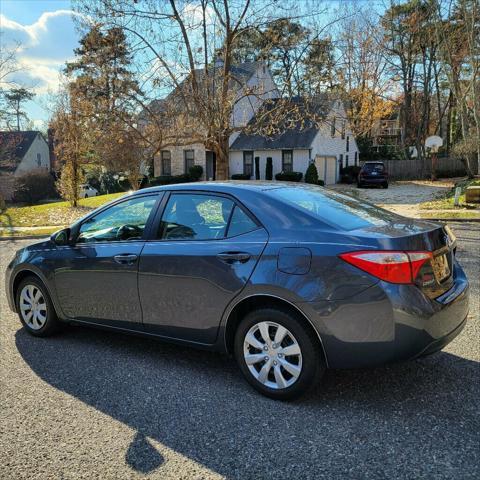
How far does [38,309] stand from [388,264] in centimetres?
360

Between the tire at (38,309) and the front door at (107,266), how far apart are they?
244 mm

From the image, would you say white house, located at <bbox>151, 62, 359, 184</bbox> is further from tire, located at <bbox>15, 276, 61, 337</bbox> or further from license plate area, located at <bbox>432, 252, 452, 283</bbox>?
license plate area, located at <bbox>432, 252, 452, 283</bbox>

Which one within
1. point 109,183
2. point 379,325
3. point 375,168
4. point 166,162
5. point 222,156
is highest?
point 166,162

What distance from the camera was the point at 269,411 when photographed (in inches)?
133

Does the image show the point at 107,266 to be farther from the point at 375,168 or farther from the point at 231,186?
the point at 375,168

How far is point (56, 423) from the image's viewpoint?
330 centimetres

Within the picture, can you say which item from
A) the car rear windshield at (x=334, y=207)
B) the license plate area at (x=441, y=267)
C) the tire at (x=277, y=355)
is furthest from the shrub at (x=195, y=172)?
the license plate area at (x=441, y=267)

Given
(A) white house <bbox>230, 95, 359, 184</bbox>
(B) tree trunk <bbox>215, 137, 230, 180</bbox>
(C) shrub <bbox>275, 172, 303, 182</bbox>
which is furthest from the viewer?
(A) white house <bbox>230, 95, 359, 184</bbox>

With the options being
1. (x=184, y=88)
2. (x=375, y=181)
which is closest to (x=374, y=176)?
(x=375, y=181)

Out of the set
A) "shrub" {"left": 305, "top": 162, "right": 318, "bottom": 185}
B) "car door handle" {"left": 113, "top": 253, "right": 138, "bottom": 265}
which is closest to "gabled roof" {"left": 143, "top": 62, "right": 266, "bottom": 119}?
"car door handle" {"left": 113, "top": 253, "right": 138, "bottom": 265}

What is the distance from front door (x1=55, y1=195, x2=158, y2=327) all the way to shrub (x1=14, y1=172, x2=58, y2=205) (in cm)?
3628

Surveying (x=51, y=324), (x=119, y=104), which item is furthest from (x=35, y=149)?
Result: (x=51, y=324)

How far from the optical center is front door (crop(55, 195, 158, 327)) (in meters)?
4.22

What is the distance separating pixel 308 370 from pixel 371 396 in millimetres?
601
